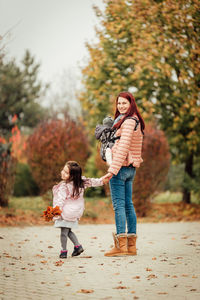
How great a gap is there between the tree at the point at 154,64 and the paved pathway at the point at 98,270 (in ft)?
22.0

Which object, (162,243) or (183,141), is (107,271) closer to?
(162,243)

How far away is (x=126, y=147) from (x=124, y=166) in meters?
0.27

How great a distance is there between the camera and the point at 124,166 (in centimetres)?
618

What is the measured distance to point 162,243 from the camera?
7.96 m

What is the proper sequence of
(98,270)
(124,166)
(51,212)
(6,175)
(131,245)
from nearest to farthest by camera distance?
(98,270)
(51,212)
(124,166)
(131,245)
(6,175)

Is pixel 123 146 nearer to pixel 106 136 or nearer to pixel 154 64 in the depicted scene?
pixel 106 136

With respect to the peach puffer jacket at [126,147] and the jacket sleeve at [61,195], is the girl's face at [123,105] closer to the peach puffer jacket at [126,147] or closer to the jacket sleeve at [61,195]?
the peach puffer jacket at [126,147]

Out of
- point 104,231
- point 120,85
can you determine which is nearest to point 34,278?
point 104,231

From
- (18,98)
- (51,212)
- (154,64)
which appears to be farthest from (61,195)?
(18,98)

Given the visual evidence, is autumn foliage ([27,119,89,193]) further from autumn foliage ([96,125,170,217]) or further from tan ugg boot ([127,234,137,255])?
tan ugg boot ([127,234,137,255])

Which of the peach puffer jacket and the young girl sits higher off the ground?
the peach puffer jacket

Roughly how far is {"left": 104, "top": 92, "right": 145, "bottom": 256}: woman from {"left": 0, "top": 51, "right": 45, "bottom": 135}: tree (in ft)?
83.7

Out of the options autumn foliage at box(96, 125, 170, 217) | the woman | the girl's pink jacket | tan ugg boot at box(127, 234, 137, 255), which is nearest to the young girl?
the girl's pink jacket

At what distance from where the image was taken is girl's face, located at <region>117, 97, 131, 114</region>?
20.7ft
